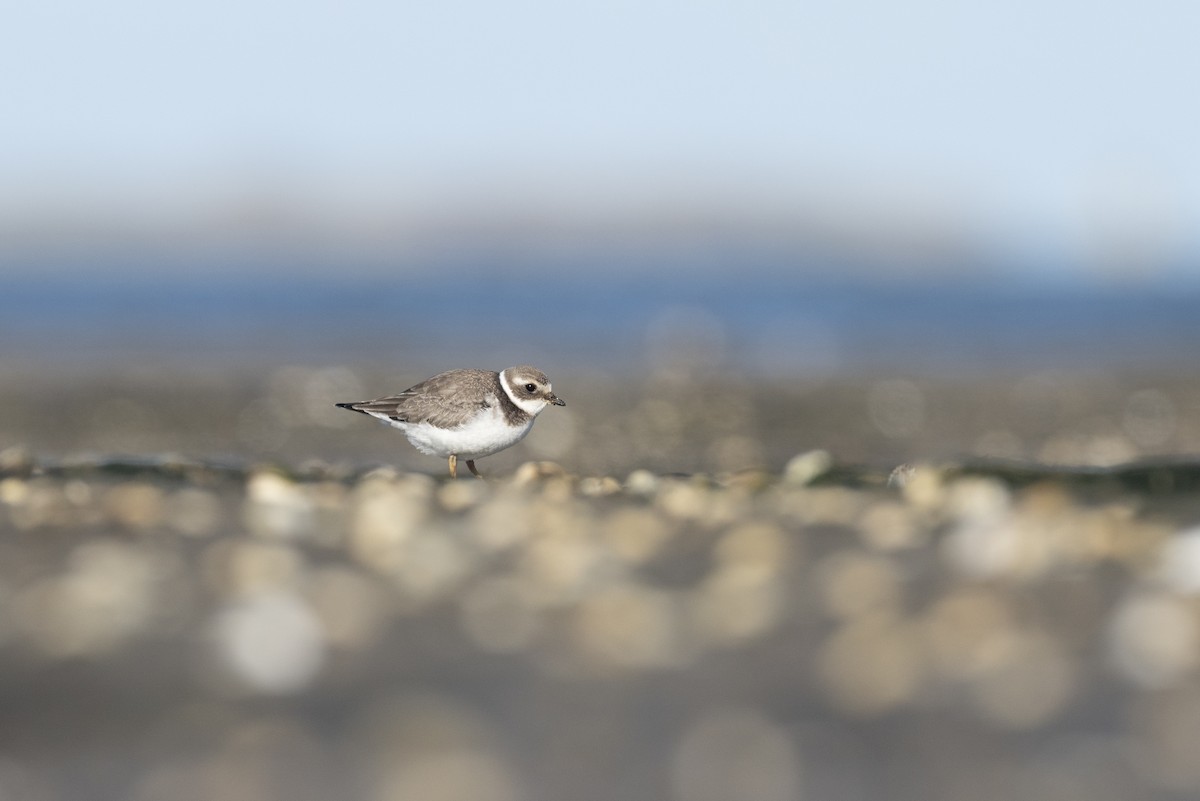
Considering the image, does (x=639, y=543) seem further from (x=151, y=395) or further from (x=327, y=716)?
(x=151, y=395)

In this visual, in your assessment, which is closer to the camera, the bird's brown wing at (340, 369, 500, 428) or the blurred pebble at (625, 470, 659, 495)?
the blurred pebble at (625, 470, 659, 495)

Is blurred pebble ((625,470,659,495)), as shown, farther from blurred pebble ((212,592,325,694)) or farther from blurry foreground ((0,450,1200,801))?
blurred pebble ((212,592,325,694))

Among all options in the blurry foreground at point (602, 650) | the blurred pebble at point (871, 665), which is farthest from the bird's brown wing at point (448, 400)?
the blurred pebble at point (871, 665)

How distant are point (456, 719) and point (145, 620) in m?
1.64

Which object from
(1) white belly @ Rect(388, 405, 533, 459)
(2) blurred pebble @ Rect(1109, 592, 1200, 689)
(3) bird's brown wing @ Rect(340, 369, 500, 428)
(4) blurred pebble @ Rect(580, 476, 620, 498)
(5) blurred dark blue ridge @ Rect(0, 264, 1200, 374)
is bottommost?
(2) blurred pebble @ Rect(1109, 592, 1200, 689)

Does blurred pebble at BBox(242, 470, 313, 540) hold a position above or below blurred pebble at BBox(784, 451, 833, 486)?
below

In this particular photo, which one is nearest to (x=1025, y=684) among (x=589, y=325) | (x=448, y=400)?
(x=448, y=400)

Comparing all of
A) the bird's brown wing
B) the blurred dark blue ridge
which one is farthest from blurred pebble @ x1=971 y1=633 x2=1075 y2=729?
the blurred dark blue ridge

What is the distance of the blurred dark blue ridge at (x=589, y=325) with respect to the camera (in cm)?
2991

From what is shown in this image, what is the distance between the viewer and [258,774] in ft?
16.0

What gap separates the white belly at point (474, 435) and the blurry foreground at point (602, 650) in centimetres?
189

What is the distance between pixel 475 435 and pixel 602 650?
4.30 metres

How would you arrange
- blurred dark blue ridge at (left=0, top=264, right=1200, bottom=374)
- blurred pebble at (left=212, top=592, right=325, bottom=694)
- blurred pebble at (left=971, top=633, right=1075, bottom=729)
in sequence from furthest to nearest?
1. blurred dark blue ridge at (left=0, top=264, right=1200, bottom=374)
2. blurred pebble at (left=212, top=592, right=325, bottom=694)
3. blurred pebble at (left=971, top=633, right=1075, bottom=729)

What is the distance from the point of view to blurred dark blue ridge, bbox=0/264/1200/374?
29906 millimetres
